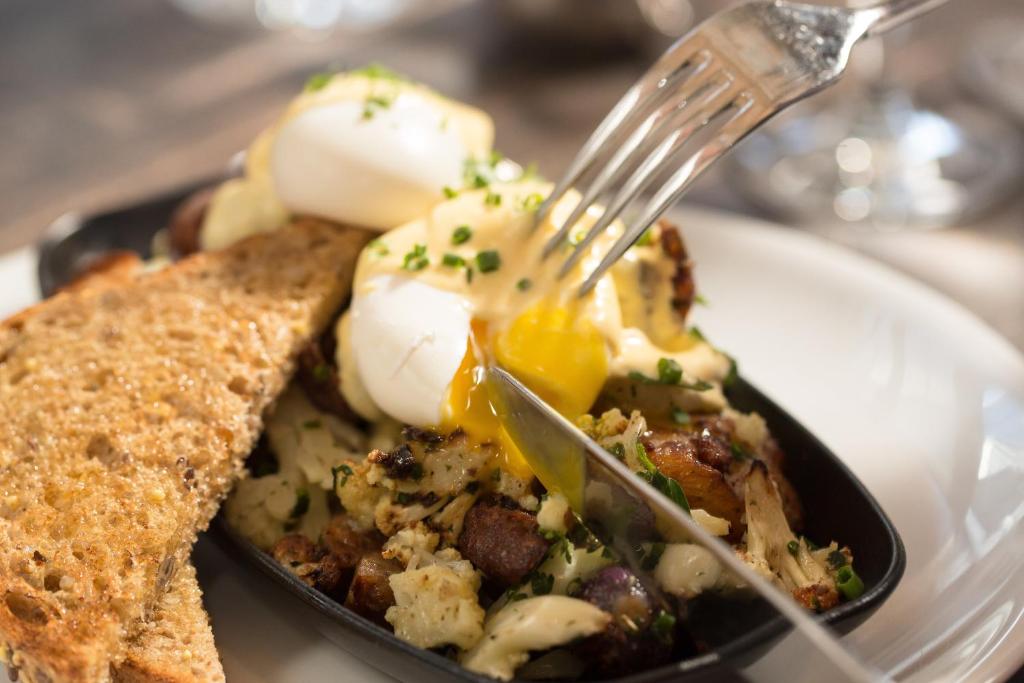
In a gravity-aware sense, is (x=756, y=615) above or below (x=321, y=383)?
above

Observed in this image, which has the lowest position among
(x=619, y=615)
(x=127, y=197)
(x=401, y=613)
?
(x=127, y=197)

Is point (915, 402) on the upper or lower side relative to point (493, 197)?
lower

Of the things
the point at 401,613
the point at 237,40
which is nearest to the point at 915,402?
the point at 401,613

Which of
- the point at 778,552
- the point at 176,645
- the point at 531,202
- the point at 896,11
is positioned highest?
the point at 896,11

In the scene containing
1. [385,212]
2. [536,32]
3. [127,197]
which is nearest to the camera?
[385,212]

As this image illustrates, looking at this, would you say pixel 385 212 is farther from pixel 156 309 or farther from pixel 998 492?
pixel 998 492

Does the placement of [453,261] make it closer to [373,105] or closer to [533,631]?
[373,105]

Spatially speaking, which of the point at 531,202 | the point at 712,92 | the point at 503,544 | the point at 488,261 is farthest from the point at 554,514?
the point at 712,92
